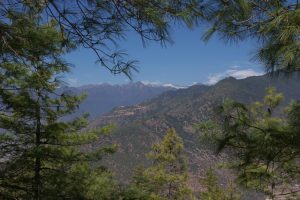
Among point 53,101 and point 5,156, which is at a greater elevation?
point 53,101

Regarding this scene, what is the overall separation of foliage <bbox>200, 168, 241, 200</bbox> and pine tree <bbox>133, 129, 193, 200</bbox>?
2255 millimetres

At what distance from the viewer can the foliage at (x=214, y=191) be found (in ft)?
93.2

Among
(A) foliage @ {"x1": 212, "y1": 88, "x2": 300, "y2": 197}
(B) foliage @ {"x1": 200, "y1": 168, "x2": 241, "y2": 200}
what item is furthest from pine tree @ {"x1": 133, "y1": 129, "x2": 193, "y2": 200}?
(A) foliage @ {"x1": 212, "y1": 88, "x2": 300, "y2": 197}

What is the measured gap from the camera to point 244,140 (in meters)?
5.89

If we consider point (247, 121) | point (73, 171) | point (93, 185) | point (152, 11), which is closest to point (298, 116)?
point (247, 121)

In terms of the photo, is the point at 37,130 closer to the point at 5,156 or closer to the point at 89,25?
the point at 5,156

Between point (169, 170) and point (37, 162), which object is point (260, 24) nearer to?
point (37, 162)

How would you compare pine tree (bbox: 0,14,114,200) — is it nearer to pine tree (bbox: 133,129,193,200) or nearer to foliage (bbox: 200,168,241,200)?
pine tree (bbox: 133,129,193,200)

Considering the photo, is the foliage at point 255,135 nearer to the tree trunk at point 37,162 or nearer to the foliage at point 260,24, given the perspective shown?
the foliage at point 260,24

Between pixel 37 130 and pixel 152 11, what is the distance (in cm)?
827

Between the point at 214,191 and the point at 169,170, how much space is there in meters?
4.21

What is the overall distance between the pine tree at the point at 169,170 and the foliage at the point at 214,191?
226cm

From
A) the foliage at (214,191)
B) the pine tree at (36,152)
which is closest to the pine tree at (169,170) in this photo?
the foliage at (214,191)

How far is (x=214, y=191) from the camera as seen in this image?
29.2m
